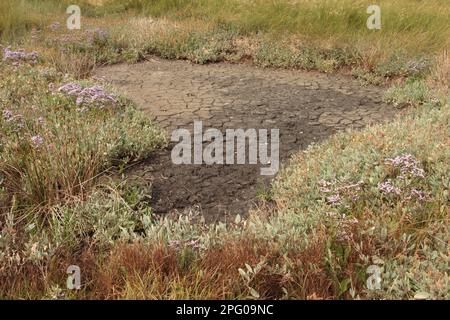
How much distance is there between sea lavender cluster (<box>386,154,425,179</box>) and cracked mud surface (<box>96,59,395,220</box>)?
153cm

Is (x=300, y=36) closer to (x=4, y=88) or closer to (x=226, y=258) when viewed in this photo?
(x=4, y=88)

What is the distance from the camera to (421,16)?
37.6ft

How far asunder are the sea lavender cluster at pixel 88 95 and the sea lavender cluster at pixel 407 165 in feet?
13.3

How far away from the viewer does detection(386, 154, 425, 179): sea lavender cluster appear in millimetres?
4300

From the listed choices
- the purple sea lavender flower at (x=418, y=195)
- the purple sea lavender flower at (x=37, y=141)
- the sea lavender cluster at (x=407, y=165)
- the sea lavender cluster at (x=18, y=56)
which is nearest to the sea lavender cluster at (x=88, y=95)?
the purple sea lavender flower at (x=37, y=141)

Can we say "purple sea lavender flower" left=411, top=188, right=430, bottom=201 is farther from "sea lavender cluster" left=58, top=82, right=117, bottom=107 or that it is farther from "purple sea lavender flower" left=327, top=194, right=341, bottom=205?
"sea lavender cluster" left=58, top=82, right=117, bottom=107

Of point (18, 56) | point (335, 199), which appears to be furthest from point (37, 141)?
point (18, 56)

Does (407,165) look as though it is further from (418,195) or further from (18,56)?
(18,56)

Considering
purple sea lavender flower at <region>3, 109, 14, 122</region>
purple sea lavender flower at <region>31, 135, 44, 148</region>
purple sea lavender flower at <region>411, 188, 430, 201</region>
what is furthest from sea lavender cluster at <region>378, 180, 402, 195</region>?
purple sea lavender flower at <region>3, 109, 14, 122</region>

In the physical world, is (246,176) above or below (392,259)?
below

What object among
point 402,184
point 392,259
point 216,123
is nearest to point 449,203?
point 402,184

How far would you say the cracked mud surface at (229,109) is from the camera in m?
5.29

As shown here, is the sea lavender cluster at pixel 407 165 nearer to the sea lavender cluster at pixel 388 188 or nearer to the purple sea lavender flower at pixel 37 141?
the sea lavender cluster at pixel 388 188

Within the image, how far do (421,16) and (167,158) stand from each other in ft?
27.9
